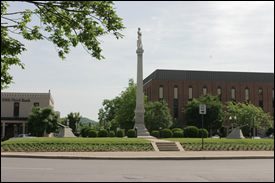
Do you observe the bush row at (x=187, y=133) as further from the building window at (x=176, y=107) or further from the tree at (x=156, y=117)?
the building window at (x=176, y=107)

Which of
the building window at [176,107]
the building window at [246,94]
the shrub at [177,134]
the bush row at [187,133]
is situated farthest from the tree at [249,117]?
the shrub at [177,134]

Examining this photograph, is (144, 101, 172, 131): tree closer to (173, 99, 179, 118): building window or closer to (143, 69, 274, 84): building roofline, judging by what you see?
(173, 99, 179, 118): building window

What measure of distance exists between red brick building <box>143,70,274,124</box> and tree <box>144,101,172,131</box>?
1789cm

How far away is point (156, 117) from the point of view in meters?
71.8

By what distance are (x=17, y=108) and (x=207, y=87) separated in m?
41.1

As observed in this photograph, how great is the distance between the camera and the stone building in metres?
85.1

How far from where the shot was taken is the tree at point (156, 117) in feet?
234

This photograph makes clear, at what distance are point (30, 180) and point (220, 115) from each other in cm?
7492

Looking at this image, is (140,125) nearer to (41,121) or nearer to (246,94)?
(41,121)

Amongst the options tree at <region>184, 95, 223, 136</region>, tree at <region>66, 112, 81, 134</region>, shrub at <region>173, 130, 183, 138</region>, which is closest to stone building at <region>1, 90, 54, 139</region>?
tree at <region>66, 112, 81, 134</region>

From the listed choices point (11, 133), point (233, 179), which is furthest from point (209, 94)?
point (233, 179)

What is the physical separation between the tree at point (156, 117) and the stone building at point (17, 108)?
2443cm

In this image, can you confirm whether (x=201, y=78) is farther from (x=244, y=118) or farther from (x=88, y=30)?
(x=88, y=30)

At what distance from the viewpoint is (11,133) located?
282ft
